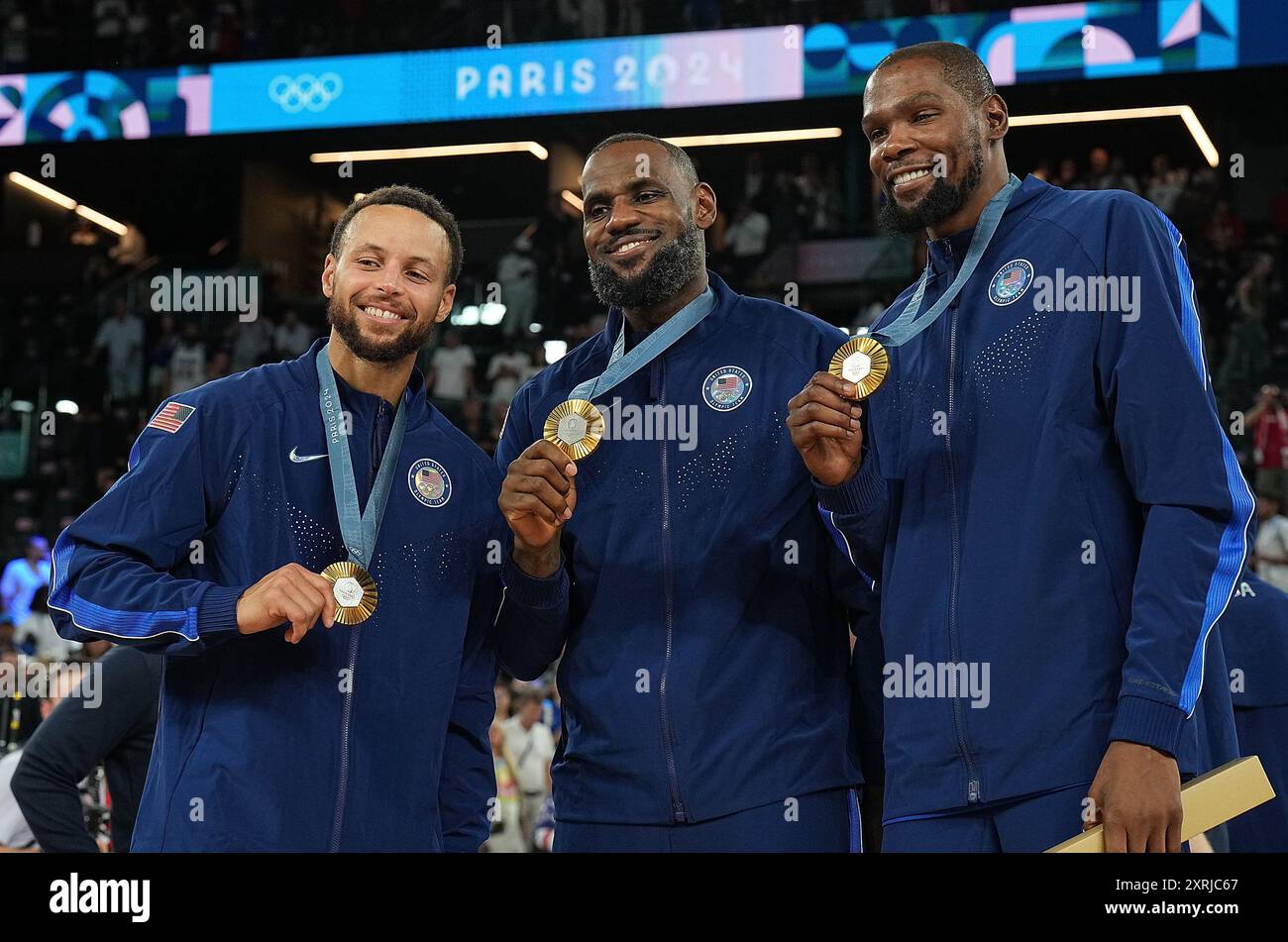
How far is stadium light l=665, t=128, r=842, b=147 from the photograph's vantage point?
16.1m

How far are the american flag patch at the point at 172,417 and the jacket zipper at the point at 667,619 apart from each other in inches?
36.6

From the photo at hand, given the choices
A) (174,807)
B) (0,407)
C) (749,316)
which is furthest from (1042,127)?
(174,807)

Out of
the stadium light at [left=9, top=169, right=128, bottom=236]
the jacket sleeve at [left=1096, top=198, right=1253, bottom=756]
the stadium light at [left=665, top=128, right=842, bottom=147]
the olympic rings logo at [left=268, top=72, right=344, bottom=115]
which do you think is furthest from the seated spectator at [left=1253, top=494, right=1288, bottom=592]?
the stadium light at [left=9, top=169, right=128, bottom=236]

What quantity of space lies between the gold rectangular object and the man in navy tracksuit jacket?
1487mm

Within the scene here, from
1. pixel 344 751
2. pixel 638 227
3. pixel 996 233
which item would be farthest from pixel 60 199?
pixel 996 233

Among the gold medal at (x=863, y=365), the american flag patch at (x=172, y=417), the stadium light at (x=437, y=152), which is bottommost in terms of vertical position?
the gold medal at (x=863, y=365)

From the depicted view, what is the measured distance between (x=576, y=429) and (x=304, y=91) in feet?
51.9

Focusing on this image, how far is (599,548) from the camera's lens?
2758mm

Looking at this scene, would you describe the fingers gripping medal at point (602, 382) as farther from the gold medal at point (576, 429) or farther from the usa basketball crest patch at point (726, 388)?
the usa basketball crest patch at point (726, 388)

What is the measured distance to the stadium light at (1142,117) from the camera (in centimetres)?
1575

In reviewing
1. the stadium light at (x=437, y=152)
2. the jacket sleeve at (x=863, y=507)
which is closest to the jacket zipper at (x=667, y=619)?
the jacket sleeve at (x=863, y=507)

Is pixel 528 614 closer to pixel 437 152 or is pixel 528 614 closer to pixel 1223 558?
pixel 1223 558

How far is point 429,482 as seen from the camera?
2.80m

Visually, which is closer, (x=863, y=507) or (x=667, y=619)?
(x=863, y=507)
